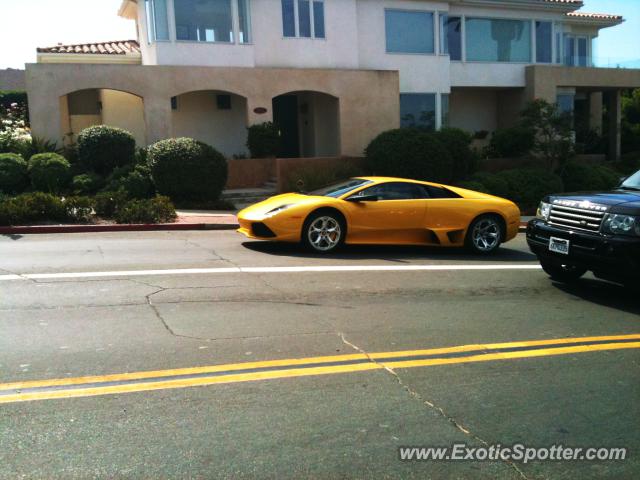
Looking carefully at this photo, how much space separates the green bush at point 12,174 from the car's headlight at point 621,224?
13.8m

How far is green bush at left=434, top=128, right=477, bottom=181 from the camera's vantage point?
19.5 meters

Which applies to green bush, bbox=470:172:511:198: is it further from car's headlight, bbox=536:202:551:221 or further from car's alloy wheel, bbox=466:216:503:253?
car's headlight, bbox=536:202:551:221

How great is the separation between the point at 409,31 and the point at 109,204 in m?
14.7

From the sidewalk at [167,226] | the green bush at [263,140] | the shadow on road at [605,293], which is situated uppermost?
the green bush at [263,140]

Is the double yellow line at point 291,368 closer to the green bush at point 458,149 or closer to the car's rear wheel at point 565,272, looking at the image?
the car's rear wheel at point 565,272

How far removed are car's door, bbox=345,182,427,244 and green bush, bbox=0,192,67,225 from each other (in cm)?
636

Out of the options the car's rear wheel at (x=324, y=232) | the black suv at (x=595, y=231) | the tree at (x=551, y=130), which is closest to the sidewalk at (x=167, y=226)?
the car's rear wheel at (x=324, y=232)

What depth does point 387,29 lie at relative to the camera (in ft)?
76.1

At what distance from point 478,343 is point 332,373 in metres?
1.63

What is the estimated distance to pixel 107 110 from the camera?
69.1ft

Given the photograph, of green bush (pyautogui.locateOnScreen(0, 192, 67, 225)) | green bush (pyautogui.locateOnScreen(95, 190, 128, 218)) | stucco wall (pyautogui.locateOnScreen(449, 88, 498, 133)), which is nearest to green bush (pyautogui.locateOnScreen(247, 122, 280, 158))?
green bush (pyautogui.locateOnScreen(95, 190, 128, 218))

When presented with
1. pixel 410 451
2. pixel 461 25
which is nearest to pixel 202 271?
pixel 410 451

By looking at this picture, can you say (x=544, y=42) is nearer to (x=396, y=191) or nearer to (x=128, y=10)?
(x=128, y=10)

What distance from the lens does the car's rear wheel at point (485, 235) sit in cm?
1108
